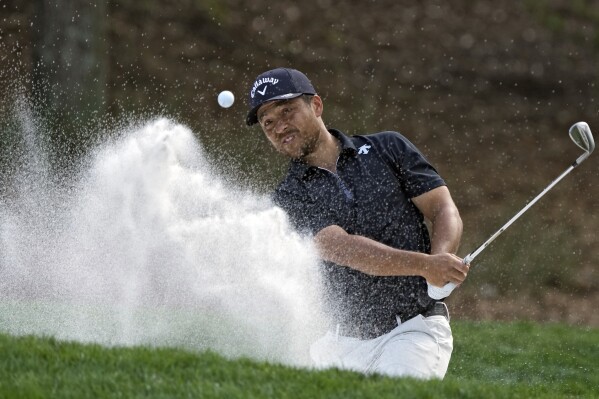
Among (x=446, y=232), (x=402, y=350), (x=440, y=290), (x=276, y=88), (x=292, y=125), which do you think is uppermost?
(x=276, y=88)

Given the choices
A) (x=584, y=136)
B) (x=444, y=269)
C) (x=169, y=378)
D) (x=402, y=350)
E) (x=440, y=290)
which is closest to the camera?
(x=169, y=378)

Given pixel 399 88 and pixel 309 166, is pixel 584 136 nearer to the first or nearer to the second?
pixel 309 166

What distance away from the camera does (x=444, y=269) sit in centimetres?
428

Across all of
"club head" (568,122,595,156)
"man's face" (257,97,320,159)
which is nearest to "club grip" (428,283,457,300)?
"man's face" (257,97,320,159)

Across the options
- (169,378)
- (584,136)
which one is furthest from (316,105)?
(169,378)

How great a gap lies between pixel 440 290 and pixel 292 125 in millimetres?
976

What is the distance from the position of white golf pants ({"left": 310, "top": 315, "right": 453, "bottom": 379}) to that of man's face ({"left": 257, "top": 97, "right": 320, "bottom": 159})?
820 mm

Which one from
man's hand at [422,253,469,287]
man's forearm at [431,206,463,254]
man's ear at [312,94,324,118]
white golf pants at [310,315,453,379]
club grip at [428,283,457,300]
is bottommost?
white golf pants at [310,315,453,379]

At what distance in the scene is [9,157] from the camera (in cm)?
1002

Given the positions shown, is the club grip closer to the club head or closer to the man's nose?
the man's nose

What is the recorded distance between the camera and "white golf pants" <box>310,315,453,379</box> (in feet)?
15.0

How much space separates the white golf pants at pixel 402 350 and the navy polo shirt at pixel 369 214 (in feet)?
0.15

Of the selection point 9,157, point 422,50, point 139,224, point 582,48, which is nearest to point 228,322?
point 139,224

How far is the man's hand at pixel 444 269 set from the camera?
427cm
